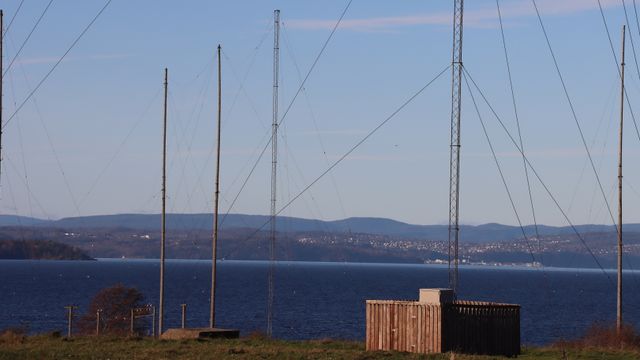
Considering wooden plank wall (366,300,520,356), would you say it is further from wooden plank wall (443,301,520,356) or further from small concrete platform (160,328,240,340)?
small concrete platform (160,328,240,340)

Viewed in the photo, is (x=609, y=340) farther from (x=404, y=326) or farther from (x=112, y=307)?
(x=112, y=307)

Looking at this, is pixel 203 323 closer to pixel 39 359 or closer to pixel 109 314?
pixel 109 314

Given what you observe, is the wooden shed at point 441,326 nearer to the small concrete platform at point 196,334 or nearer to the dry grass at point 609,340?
the small concrete platform at point 196,334

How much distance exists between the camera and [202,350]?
138 ft

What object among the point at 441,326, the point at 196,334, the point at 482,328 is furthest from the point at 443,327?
the point at 196,334

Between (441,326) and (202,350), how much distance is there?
840cm

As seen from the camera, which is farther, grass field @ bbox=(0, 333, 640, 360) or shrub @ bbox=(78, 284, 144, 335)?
shrub @ bbox=(78, 284, 144, 335)

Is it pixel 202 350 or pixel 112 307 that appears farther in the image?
pixel 112 307

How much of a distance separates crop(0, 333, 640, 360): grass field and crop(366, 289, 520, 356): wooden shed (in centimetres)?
103

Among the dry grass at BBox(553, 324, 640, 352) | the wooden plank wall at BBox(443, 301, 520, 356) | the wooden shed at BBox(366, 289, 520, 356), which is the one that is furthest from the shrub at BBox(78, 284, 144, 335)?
the wooden plank wall at BBox(443, 301, 520, 356)

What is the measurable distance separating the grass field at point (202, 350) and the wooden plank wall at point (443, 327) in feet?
3.26

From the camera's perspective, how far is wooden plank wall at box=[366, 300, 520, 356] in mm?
43594

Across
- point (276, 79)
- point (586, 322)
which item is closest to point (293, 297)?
point (586, 322)

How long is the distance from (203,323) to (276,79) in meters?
56.2
